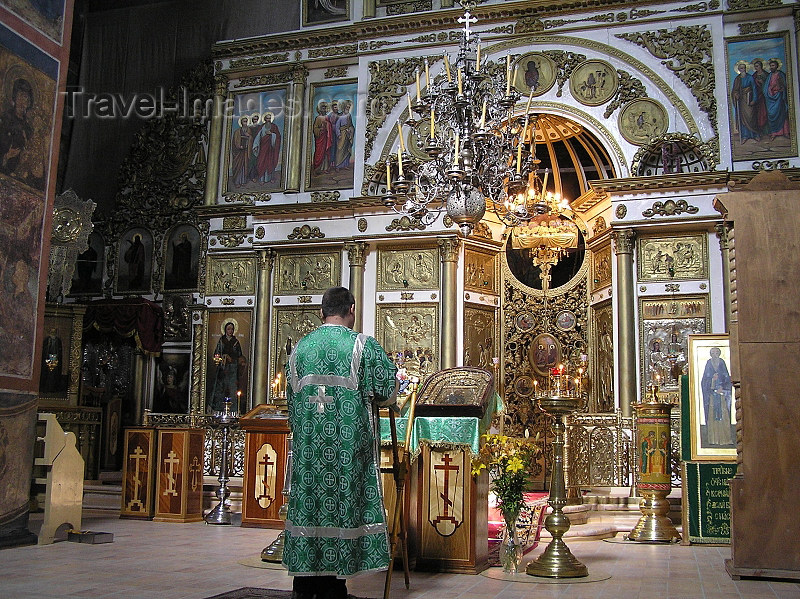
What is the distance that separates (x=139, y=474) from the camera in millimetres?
9750

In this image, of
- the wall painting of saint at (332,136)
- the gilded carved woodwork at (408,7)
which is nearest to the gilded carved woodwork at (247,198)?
the wall painting of saint at (332,136)

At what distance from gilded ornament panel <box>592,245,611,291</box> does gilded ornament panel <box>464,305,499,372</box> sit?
1568mm

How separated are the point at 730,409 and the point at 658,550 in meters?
1.50

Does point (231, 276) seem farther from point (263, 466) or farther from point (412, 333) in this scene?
point (263, 466)

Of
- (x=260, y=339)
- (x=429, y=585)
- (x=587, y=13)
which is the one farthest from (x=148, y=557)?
(x=587, y=13)

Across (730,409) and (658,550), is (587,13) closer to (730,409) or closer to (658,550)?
(730,409)

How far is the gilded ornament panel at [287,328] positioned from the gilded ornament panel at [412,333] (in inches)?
43.3

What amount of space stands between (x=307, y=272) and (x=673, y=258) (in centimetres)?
529

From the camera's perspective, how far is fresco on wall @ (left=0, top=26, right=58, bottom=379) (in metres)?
7.31

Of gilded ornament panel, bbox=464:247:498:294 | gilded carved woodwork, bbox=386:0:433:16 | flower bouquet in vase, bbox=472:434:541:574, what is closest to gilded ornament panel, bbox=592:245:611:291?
gilded ornament panel, bbox=464:247:498:294

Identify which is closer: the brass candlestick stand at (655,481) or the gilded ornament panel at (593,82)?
the brass candlestick stand at (655,481)

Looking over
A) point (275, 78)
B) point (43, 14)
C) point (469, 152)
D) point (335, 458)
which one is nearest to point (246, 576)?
point (335, 458)

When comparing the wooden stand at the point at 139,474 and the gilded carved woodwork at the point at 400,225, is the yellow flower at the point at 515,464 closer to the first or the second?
the wooden stand at the point at 139,474

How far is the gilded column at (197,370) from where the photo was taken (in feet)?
43.7
